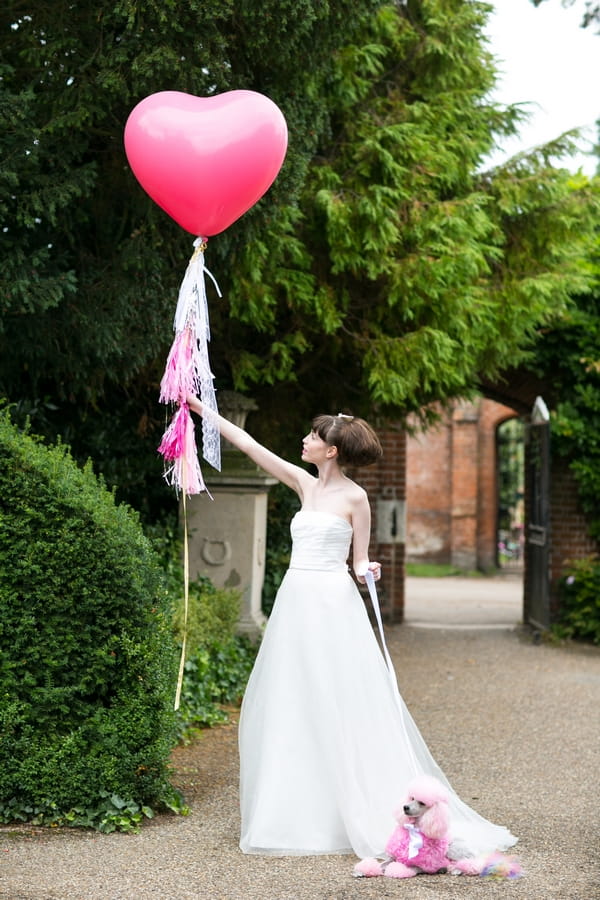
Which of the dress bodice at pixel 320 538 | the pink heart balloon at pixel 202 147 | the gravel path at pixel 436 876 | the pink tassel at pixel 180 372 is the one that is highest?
the pink heart balloon at pixel 202 147

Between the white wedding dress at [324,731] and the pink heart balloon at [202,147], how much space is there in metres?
1.45

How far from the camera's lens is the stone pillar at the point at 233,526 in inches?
345

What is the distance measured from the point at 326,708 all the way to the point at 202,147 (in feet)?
7.81

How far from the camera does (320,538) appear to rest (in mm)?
4488

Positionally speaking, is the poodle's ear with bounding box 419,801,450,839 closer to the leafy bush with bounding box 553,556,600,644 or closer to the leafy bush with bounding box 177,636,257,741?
the leafy bush with bounding box 177,636,257,741

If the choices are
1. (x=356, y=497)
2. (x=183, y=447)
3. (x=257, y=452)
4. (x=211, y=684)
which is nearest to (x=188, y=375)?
(x=183, y=447)

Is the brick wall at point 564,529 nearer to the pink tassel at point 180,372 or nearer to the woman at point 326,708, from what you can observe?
the woman at point 326,708

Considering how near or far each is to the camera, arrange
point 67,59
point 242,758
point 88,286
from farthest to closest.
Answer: point 88,286, point 67,59, point 242,758

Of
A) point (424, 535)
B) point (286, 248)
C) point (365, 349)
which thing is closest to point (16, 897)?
point (286, 248)

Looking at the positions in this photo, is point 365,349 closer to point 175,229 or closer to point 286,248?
point 286,248

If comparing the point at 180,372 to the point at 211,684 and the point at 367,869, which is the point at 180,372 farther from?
the point at 211,684

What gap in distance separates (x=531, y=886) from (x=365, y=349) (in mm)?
5633

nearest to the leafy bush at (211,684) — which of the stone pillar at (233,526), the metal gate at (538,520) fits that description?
the stone pillar at (233,526)

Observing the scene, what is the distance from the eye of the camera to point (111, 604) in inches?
180
